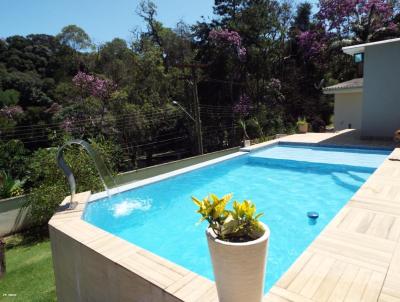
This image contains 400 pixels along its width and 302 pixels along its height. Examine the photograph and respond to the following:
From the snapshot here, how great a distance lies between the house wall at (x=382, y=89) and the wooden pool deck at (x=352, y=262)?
23.4ft

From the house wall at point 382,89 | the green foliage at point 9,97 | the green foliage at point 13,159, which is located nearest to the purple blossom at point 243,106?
the house wall at point 382,89

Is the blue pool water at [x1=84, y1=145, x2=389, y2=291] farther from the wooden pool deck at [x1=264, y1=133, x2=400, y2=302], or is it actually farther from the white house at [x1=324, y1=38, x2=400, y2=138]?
the white house at [x1=324, y1=38, x2=400, y2=138]

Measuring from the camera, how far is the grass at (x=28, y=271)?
16.9 ft

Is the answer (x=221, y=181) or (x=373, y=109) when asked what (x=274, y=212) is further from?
(x=373, y=109)

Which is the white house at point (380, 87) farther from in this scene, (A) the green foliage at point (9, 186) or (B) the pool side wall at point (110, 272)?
(A) the green foliage at point (9, 186)

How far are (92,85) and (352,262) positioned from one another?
44.7 feet

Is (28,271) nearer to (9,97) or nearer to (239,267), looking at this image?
(239,267)

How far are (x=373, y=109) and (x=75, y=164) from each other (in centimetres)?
984

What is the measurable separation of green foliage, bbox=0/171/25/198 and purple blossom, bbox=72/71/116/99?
6.41 metres

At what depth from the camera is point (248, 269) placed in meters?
1.83

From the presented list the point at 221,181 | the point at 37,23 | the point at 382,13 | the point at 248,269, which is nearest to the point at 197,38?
the point at 37,23

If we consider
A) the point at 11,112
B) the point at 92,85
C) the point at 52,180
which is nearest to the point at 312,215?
the point at 52,180

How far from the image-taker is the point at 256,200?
267 inches

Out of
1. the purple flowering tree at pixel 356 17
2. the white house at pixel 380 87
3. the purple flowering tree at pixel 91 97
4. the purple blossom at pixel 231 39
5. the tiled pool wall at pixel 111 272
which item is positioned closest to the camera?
the tiled pool wall at pixel 111 272
